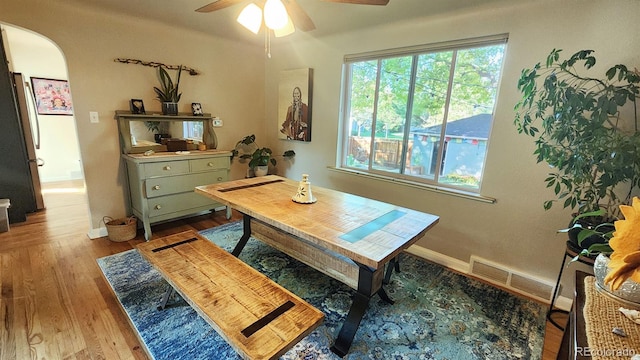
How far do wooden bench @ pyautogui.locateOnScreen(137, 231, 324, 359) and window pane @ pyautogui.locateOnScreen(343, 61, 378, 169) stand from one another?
197 centimetres

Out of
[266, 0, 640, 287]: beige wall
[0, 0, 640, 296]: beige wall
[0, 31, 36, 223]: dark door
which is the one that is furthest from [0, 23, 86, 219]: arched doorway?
[266, 0, 640, 287]: beige wall

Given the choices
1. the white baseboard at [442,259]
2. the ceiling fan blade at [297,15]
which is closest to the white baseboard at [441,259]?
the white baseboard at [442,259]

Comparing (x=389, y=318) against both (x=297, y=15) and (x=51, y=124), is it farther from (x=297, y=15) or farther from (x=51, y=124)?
(x=51, y=124)

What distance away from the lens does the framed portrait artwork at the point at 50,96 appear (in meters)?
4.62

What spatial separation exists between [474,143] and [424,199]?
669 millimetres

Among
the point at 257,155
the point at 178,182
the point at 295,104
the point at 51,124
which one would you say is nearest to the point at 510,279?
the point at 295,104

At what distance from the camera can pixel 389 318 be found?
190 centimetres

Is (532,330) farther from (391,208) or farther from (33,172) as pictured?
(33,172)

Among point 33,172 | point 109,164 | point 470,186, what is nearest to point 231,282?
point 470,186

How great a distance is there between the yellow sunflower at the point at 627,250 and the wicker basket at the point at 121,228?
3.49 m

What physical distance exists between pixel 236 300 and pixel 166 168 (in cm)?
209

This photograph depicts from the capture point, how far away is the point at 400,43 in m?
2.70

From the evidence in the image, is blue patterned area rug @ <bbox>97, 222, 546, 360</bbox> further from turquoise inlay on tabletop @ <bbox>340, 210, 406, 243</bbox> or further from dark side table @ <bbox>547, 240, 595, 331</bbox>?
turquoise inlay on tabletop @ <bbox>340, 210, 406, 243</bbox>

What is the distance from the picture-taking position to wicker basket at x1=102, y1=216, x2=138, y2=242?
9.23ft
